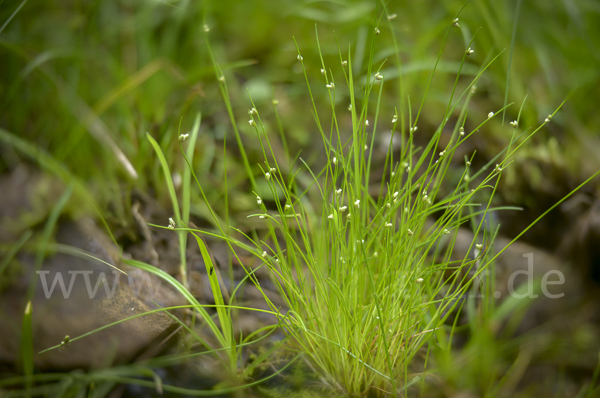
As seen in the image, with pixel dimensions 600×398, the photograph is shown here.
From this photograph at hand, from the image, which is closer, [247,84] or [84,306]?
[84,306]

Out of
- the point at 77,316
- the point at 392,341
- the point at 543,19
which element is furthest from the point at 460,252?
the point at 543,19

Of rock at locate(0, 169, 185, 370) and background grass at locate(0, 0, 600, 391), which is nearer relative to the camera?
rock at locate(0, 169, 185, 370)

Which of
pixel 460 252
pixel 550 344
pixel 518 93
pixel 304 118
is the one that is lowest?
pixel 550 344

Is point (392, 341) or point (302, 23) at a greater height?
point (302, 23)

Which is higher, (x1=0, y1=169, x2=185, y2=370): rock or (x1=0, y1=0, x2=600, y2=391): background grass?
(x1=0, y1=0, x2=600, y2=391): background grass

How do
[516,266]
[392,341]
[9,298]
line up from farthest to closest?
[516,266], [9,298], [392,341]

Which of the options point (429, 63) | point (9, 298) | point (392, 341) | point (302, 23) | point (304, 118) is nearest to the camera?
point (392, 341)

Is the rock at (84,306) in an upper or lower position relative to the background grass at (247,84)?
lower

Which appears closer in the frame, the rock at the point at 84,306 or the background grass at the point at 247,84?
the rock at the point at 84,306

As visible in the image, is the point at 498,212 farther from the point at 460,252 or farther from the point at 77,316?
the point at 77,316

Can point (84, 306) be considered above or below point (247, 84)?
below

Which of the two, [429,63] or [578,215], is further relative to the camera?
[429,63]
